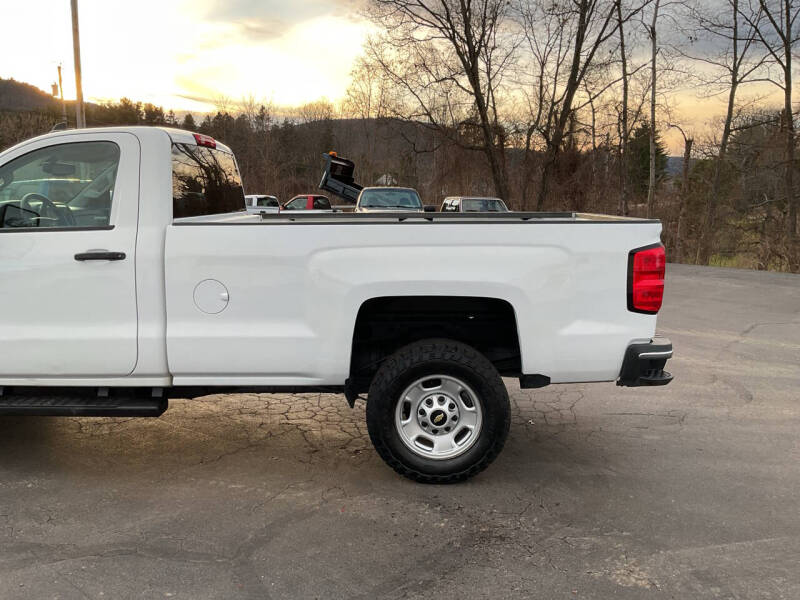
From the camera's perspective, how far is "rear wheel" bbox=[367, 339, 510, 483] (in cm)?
390

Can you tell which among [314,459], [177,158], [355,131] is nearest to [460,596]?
[314,459]

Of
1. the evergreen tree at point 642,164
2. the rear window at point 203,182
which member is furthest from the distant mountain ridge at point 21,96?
the rear window at point 203,182

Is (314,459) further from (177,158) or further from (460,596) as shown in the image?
(177,158)

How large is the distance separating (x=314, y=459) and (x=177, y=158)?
2.20 m

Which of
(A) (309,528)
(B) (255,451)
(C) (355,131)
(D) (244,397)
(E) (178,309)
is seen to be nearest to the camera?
(A) (309,528)

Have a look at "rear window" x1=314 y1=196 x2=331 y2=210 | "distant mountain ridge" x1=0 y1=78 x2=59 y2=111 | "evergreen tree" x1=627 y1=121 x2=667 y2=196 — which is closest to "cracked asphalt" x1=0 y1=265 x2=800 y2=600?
"rear window" x1=314 y1=196 x2=331 y2=210

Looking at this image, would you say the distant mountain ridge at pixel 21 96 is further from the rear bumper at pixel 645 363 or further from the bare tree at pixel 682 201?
the rear bumper at pixel 645 363

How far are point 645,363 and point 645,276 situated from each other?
52 centimetres

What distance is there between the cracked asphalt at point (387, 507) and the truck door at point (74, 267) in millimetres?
810

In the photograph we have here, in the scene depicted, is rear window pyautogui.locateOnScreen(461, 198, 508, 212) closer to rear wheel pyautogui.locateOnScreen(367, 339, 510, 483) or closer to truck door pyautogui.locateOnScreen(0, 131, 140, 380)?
rear wheel pyautogui.locateOnScreen(367, 339, 510, 483)

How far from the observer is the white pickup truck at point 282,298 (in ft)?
12.5

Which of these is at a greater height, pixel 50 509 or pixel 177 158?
pixel 177 158

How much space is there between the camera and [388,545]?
330 cm

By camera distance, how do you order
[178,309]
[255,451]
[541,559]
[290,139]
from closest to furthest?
1. [541,559]
2. [178,309]
3. [255,451]
4. [290,139]
